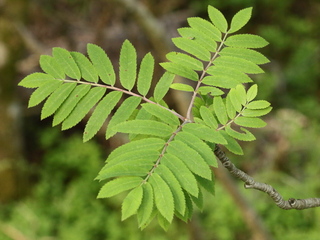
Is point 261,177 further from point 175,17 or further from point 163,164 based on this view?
point 163,164

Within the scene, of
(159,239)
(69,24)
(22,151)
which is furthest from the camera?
(69,24)

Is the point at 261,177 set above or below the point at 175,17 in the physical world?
below

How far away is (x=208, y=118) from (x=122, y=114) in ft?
0.70

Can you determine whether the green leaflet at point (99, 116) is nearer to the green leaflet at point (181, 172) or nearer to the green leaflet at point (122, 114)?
the green leaflet at point (122, 114)

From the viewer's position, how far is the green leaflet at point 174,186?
3.08ft

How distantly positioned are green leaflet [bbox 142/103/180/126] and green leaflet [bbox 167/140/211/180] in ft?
0.19

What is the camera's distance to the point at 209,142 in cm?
106

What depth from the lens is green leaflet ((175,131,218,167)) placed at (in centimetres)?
97

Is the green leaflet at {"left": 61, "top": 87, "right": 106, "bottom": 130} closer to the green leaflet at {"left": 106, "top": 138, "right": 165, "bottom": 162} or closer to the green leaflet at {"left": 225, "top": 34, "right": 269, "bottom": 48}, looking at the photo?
the green leaflet at {"left": 106, "top": 138, "right": 165, "bottom": 162}

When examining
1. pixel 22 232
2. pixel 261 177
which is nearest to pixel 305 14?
pixel 261 177

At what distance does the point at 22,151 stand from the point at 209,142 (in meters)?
3.99

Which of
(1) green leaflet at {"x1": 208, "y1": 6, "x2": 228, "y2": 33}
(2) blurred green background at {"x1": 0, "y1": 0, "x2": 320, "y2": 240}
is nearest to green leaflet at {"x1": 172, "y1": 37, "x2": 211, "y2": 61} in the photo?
(1) green leaflet at {"x1": 208, "y1": 6, "x2": 228, "y2": 33}

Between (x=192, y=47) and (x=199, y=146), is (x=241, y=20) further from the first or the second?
(x=199, y=146)

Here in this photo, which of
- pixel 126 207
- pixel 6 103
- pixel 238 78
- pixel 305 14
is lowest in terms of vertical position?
pixel 6 103
